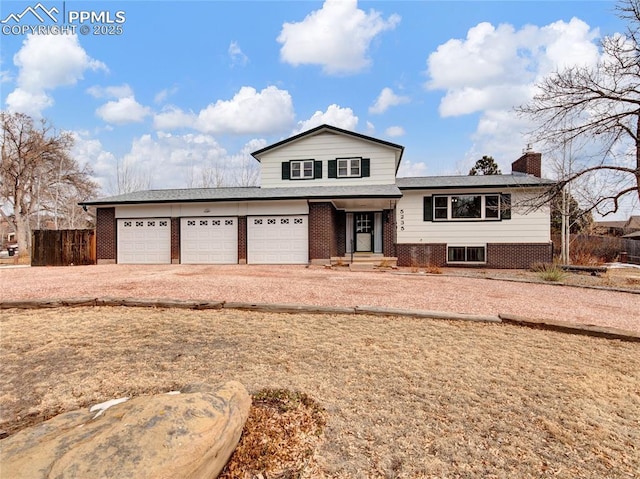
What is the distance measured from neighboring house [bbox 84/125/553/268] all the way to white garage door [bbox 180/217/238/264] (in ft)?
0.15

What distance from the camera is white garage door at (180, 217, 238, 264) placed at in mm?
15875

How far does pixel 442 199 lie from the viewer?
17.1m

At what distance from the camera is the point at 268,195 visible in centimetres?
1559

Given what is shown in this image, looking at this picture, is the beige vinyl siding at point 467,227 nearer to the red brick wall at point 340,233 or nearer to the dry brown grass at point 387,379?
the red brick wall at point 340,233

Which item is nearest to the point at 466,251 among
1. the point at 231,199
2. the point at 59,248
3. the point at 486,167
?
the point at 231,199

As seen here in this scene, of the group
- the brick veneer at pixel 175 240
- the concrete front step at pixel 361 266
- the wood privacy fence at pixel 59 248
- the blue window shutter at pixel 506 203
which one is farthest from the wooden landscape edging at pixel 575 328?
the wood privacy fence at pixel 59 248

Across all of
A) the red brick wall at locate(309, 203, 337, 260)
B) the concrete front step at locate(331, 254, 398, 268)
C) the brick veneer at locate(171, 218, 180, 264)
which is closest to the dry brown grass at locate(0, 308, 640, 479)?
the red brick wall at locate(309, 203, 337, 260)

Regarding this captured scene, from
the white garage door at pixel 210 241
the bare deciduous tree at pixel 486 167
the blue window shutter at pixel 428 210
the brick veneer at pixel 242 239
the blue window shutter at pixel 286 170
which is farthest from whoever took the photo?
the bare deciduous tree at pixel 486 167

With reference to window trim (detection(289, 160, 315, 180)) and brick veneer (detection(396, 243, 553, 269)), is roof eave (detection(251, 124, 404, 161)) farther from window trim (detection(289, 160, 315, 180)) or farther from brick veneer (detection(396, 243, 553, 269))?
brick veneer (detection(396, 243, 553, 269))

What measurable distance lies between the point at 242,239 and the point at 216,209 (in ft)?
6.17

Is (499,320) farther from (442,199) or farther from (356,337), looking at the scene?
(442,199)

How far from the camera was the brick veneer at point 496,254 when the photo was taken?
16266 millimetres

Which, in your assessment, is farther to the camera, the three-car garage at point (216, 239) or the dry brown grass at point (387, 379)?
the three-car garage at point (216, 239)

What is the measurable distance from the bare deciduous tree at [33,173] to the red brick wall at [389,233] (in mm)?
28898
